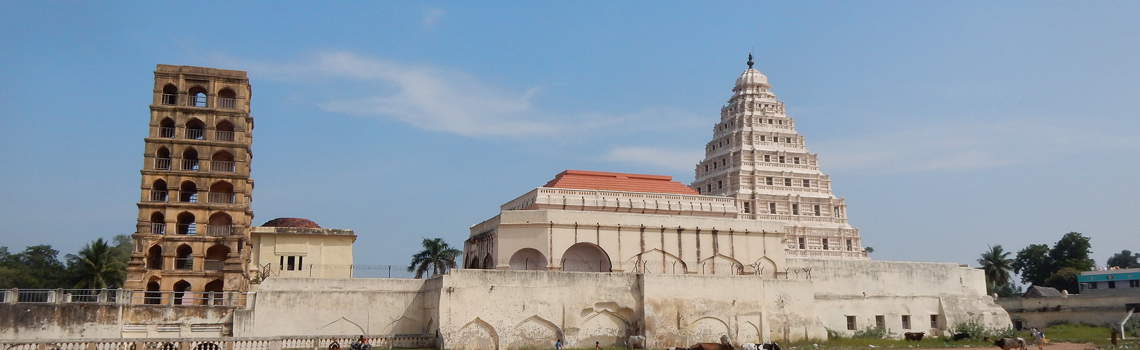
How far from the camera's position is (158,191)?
1441 inches

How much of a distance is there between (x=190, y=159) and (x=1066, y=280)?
2447 inches

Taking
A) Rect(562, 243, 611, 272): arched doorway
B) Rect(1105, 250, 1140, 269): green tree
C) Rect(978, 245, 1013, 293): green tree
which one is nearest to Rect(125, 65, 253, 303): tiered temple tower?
Rect(562, 243, 611, 272): arched doorway

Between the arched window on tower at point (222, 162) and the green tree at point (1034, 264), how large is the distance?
204 ft

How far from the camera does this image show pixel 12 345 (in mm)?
26812

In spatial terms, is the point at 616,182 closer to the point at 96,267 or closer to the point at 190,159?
the point at 190,159

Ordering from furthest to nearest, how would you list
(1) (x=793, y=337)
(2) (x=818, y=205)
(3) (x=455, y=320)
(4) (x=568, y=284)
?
(2) (x=818, y=205) → (1) (x=793, y=337) → (4) (x=568, y=284) → (3) (x=455, y=320)

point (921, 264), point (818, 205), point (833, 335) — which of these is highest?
point (818, 205)

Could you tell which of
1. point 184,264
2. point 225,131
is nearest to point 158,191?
point 225,131

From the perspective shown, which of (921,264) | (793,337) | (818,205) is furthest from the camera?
(818,205)

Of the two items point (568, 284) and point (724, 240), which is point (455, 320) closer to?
point (568, 284)

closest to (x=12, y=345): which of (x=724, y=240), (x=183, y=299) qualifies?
(x=183, y=299)

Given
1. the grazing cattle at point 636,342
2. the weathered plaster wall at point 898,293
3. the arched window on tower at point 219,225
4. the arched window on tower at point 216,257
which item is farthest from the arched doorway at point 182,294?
the weathered plaster wall at point 898,293

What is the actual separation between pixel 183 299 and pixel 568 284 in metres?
14.6

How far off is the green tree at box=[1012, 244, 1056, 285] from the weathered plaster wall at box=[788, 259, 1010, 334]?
106 feet
